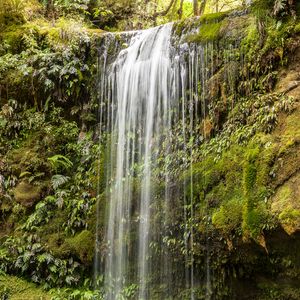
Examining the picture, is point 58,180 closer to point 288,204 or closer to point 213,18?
point 213,18

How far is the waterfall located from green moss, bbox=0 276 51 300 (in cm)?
133

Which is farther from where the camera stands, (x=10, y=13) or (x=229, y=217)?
(x=10, y=13)

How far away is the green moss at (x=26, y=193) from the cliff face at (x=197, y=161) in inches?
1.0

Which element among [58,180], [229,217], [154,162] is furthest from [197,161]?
[58,180]

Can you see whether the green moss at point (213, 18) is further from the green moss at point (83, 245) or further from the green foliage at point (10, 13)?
the green foliage at point (10, 13)

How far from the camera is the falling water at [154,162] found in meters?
6.68

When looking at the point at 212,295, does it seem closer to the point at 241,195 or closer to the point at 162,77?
the point at 241,195

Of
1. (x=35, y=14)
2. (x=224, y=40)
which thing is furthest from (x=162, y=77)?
(x=35, y=14)

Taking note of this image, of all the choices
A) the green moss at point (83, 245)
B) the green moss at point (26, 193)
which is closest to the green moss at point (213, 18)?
the green moss at point (83, 245)

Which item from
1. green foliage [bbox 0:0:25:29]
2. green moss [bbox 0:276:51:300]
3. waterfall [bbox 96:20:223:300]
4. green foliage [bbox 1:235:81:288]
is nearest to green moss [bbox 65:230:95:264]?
green foliage [bbox 1:235:81:288]

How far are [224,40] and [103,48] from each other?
3.13m

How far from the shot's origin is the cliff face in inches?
223

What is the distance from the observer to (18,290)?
7.50 meters

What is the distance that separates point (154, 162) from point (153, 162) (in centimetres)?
2
